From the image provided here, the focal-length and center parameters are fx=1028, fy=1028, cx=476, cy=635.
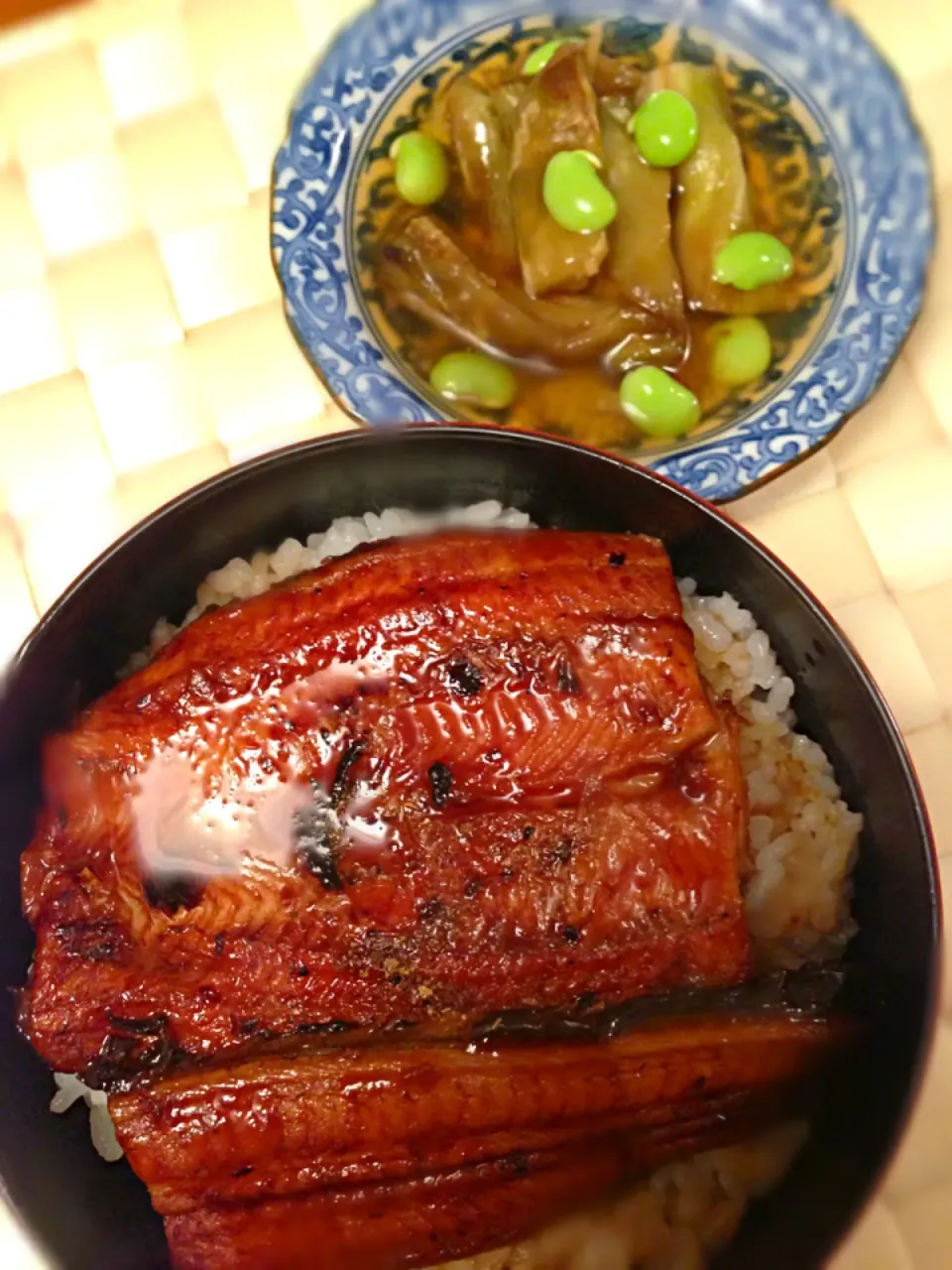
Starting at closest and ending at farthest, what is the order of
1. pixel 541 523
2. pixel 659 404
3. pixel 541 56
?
1. pixel 541 523
2. pixel 659 404
3. pixel 541 56

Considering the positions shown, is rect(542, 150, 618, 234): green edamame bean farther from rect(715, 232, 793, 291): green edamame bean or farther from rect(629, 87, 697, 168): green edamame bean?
rect(715, 232, 793, 291): green edamame bean

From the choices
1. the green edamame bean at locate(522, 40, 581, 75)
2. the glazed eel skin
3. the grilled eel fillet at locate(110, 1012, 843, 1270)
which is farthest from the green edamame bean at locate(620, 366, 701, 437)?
the grilled eel fillet at locate(110, 1012, 843, 1270)

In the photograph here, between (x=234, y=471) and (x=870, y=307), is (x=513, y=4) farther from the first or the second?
(x=234, y=471)

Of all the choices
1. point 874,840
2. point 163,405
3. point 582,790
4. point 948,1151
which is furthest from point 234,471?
point 948,1151

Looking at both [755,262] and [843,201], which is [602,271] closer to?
[755,262]

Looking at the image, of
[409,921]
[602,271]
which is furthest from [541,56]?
[409,921]
